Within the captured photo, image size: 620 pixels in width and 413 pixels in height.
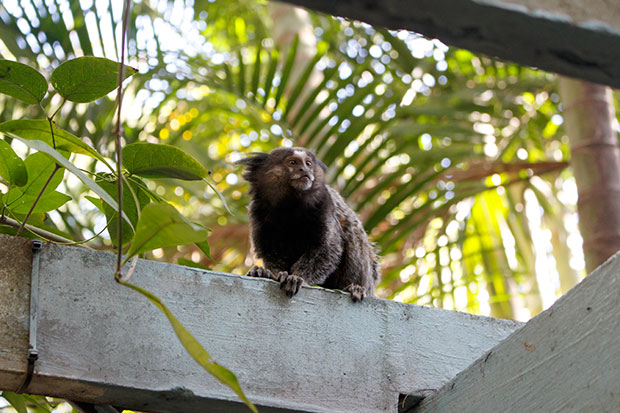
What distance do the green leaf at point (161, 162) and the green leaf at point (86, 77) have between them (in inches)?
6.0

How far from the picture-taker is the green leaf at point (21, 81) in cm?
174

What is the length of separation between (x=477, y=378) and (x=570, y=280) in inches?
138

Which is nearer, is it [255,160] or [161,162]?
[161,162]

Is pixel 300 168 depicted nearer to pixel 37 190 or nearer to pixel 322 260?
pixel 322 260

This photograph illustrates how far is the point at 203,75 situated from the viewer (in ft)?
13.5

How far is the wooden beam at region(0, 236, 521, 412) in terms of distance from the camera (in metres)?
1.81

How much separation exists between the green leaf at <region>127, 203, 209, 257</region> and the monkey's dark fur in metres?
1.65

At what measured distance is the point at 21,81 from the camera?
1767 millimetres

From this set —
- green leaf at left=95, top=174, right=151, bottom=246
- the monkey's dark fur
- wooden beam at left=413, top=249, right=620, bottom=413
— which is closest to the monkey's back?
the monkey's dark fur

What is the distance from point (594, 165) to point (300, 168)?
133 cm

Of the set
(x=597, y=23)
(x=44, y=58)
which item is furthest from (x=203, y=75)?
(x=597, y=23)

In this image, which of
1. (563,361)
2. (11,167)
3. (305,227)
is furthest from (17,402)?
(305,227)

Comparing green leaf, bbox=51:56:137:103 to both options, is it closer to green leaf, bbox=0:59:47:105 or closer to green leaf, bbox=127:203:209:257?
green leaf, bbox=0:59:47:105

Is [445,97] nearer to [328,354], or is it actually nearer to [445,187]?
[445,187]
